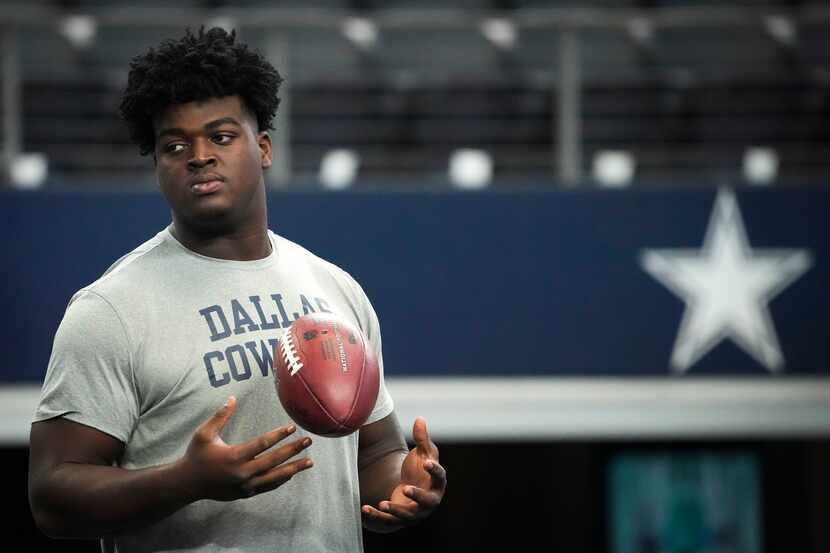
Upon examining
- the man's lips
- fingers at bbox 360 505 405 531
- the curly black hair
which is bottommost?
fingers at bbox 360 505 405 531

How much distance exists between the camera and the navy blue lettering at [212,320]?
85.4 inches

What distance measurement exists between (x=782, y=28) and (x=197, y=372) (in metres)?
5.46

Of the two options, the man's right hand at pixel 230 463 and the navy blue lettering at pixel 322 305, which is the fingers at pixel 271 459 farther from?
the navy blue lettering at pixel 322 305

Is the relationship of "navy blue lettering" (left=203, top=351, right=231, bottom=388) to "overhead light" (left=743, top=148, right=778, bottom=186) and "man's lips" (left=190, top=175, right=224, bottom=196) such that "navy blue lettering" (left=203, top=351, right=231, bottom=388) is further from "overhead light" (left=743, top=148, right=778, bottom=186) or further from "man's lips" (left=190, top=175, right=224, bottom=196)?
"overhead light" (left=743, top=148, right=778, bottom=186)

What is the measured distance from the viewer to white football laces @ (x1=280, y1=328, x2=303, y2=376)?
82.7 inches

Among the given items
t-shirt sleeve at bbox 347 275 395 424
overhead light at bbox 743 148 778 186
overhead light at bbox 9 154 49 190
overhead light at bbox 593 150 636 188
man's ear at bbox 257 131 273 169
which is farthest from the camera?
overhead light at bbox 743 148 778 186

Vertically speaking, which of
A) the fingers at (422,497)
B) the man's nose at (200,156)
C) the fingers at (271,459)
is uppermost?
the man's nose at (200,156)

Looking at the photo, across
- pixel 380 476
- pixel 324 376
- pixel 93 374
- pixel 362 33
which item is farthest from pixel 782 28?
pixel 93 374

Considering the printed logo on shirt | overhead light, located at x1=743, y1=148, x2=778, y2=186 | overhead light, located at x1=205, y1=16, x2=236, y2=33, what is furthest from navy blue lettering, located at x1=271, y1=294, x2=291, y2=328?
overhead light, located at x1=743, y1=148, x2=778, y2=186

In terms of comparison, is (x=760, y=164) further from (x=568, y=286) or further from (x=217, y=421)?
(x=217, y=421)

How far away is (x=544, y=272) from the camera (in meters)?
5.25

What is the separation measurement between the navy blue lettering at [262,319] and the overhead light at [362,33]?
3.52m

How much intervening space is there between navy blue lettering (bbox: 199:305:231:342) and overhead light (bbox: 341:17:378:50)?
358 centimetres

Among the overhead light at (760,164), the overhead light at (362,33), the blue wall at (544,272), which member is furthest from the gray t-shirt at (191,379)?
the overhead light at (760,164)
